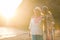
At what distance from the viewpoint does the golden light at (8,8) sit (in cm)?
312

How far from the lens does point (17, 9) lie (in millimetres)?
3143

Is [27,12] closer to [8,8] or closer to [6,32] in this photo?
[8,8]

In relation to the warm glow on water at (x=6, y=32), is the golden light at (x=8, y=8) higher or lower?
higher

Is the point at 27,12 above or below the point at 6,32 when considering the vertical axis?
above

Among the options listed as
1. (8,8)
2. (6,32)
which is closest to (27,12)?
(8,8)

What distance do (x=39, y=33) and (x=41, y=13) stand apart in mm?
361

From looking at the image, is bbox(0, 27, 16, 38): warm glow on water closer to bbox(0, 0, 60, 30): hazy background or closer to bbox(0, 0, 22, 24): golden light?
bbox(0, 0, 60, 30): hazy background

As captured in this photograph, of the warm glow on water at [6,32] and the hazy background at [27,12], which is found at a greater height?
the hazy background at [27,12]

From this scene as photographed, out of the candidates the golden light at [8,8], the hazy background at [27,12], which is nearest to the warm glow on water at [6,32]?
the hazy background at [27,12]

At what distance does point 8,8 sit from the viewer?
10.3 feet

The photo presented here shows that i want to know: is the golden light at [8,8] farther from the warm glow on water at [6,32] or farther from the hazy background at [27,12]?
the warm glow on water at [6,32]

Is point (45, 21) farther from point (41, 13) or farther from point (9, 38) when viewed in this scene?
point (9, 38)

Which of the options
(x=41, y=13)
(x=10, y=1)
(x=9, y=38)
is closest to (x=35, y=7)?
(x=41, y=13)

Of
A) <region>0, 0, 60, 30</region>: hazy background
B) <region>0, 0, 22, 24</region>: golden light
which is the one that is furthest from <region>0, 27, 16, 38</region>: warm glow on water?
<region>0, 0, 22, 24</region>: golden light
